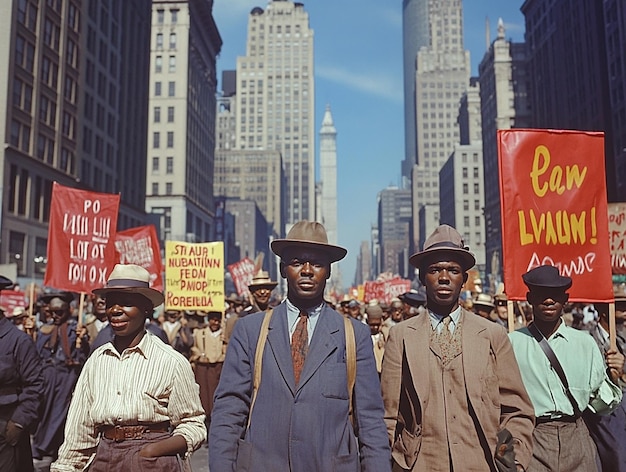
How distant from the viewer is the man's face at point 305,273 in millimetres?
3582

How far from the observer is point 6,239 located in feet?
131

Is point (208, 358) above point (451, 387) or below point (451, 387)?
below

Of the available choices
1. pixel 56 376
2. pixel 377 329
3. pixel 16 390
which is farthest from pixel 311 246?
pixel 377 329

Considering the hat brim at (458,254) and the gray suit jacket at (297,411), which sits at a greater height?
the hat brim at (458,254)

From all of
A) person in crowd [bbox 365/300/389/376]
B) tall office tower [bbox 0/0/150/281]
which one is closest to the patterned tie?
person in crowd [bbox 365/300/389/376]

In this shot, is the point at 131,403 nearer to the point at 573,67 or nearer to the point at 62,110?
the point at 62,110

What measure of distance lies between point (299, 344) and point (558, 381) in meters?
2.07

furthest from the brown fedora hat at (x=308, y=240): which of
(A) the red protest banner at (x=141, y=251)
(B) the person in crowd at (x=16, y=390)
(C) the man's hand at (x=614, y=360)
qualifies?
(A) the red protest banner at (x=141, y=251)

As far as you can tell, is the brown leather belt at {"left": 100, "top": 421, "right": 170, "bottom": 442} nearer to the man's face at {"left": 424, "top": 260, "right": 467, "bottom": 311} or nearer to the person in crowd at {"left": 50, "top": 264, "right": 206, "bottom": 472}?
the person in crowd at {"left": 50, "top": 264, "right": 206, "bottom": 472}

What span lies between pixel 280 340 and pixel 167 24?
93.7m

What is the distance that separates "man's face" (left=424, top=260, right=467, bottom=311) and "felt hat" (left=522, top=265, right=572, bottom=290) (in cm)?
80

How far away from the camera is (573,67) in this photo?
227 feet

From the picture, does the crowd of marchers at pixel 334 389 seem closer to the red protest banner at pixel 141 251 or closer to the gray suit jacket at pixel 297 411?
the gray suit jacket at pixel 297 411

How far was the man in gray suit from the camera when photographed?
3.25 m
